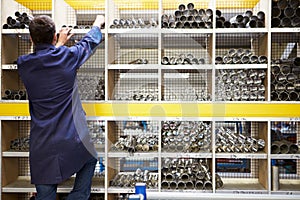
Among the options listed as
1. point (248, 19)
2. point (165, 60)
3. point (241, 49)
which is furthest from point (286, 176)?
point (165, 60)

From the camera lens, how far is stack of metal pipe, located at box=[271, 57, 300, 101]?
3.41 meters

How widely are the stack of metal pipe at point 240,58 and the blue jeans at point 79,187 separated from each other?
157 cm

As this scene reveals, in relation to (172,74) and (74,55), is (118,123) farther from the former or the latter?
(74,55)

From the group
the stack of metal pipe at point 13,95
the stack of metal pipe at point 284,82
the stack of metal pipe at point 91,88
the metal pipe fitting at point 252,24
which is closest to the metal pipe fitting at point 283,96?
the stack of metal pipe at point 284,82

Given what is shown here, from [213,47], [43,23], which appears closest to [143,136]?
[213,47]

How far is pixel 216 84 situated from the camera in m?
3.51

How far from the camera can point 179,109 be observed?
3.41m

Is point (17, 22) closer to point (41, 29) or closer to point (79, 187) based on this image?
point (41, 29)

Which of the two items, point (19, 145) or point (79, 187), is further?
point (19, 145)

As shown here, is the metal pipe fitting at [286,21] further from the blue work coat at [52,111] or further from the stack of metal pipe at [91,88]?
the blue work coat at [52,111]

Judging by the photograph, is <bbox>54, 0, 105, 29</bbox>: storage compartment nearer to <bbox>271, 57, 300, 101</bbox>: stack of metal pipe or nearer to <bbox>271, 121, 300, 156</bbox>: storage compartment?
<bbox>271, 57, 300, 101</bbox>: stack of metal pipe

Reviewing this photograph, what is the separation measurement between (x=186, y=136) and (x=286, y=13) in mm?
1500

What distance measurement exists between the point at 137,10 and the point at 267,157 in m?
1.98

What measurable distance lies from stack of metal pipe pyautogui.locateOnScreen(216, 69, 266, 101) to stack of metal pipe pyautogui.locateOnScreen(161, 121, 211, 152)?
1.23 ft
